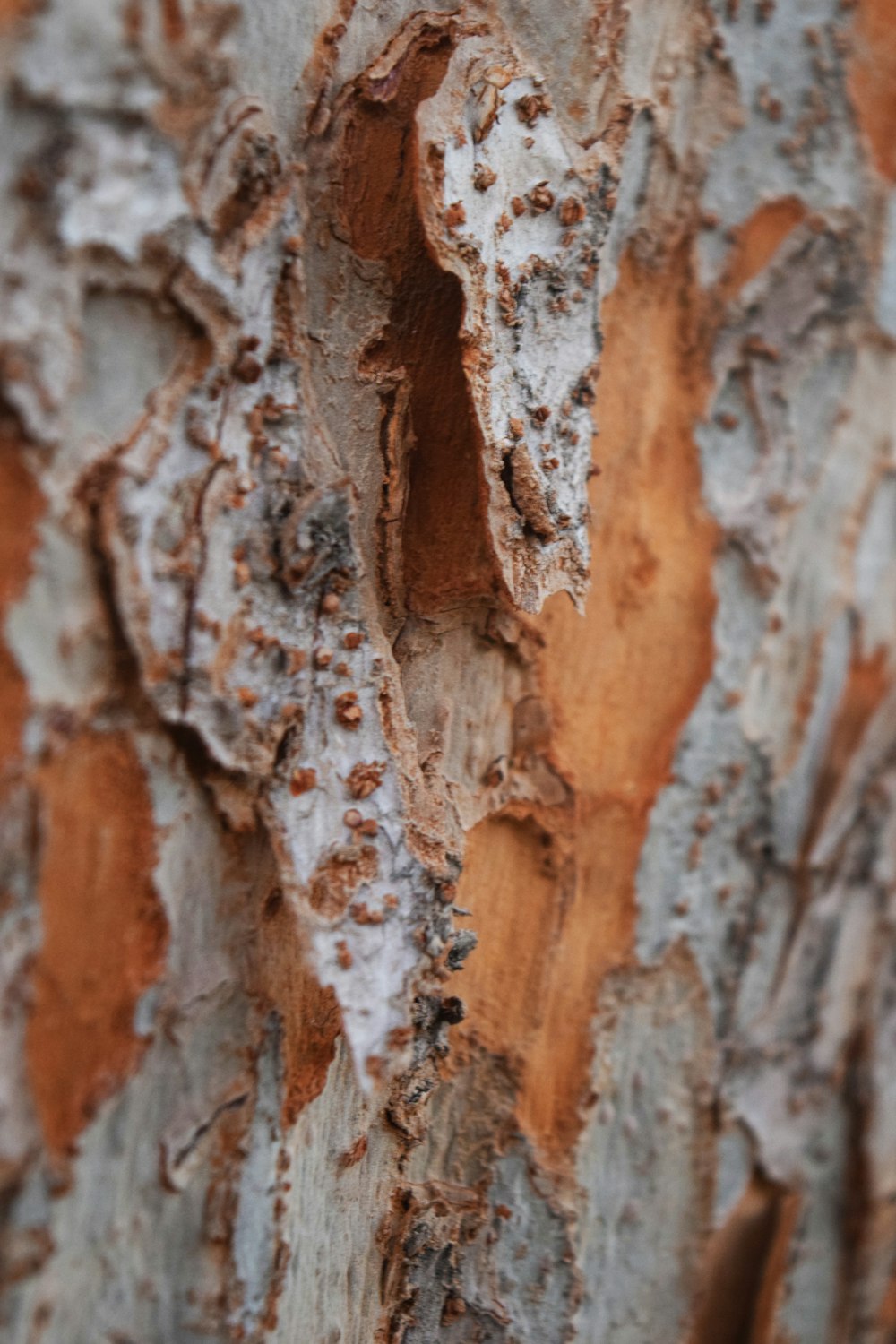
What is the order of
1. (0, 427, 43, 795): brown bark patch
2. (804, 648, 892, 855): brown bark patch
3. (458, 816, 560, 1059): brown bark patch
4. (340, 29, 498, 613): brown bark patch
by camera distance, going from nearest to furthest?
(0, 427, 43, 795): brown bark patch, (340, 29, 498, 613): brown bark patch, (458, 816, 560, 1059): brown bark patch, (804, 648, 892, 855): brown bark patch

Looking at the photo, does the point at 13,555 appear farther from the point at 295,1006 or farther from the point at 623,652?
the point at 623,652

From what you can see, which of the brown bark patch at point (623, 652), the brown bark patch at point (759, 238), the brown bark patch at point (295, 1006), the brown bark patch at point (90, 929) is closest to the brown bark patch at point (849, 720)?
the brown bark patch at point (623, 652)

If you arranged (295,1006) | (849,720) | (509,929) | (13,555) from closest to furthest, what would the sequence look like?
1. (13,555)
2. (295,1006)
3. (509,929)
4. (849,720)

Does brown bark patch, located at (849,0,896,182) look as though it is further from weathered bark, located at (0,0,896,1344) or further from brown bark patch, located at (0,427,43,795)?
brown bark patch, located at (0,427,43,795)

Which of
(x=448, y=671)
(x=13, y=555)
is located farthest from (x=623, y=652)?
(x=13, y=555)

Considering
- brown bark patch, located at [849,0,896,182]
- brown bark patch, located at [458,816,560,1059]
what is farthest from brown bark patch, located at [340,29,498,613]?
brown bark patch, located at [849,0,896,182]

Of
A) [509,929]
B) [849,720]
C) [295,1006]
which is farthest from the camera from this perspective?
[849,720]

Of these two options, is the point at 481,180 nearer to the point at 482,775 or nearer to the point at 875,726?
the point at 482,775
